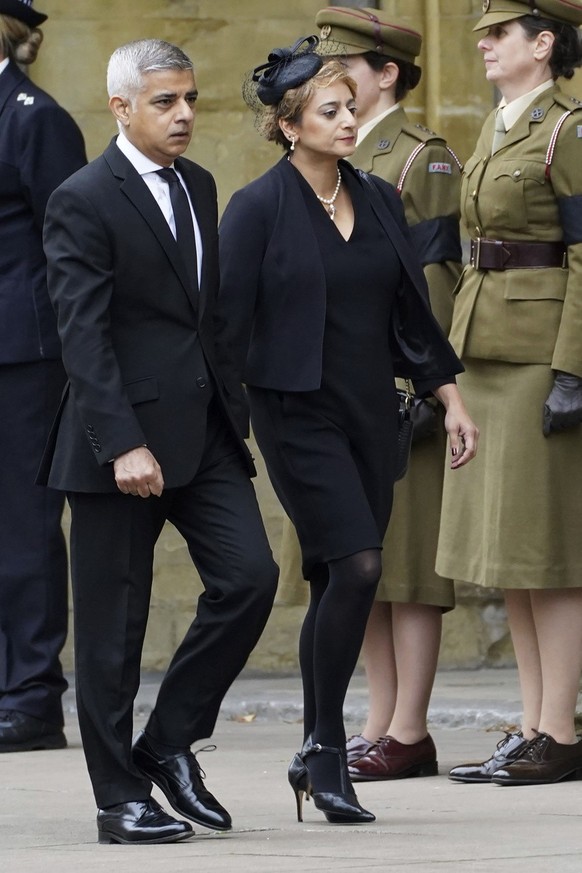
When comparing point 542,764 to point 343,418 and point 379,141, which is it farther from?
point 379,141

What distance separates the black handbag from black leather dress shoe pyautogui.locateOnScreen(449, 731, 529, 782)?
80 cm

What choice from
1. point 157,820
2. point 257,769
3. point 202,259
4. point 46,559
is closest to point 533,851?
point 157,820

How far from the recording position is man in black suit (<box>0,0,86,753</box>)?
6.79 m

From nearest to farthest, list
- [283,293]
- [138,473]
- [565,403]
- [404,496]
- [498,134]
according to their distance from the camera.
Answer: [138,473] < [283,293] < [565,403] < [498,134] < [404,496]

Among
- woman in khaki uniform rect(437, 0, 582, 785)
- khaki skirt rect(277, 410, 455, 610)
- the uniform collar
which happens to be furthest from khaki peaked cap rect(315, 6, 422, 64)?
khaki skirt rect(277, 410, 455, 610)

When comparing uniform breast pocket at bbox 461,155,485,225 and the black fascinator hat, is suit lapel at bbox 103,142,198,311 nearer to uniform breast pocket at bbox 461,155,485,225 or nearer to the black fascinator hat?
the black fascinator hat

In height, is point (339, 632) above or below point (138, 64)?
below

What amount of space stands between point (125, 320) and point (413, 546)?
1.66m

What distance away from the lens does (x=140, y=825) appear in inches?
195

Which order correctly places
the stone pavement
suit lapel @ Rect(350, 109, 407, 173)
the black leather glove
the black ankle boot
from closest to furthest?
1. the stone pavement
2. the black ankle boot
3. the black leather glove
4. suit lapel @ Rect(350, 109, 407, 173)

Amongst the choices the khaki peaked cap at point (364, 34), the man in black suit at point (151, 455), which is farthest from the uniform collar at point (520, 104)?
the man in black suit at point (151, 455)

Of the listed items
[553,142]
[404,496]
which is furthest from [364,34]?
[404,496]

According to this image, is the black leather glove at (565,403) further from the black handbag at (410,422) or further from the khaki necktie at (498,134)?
the khaki necktie at (498,134)

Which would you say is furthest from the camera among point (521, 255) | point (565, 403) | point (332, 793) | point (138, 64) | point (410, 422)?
point (521, 255)
